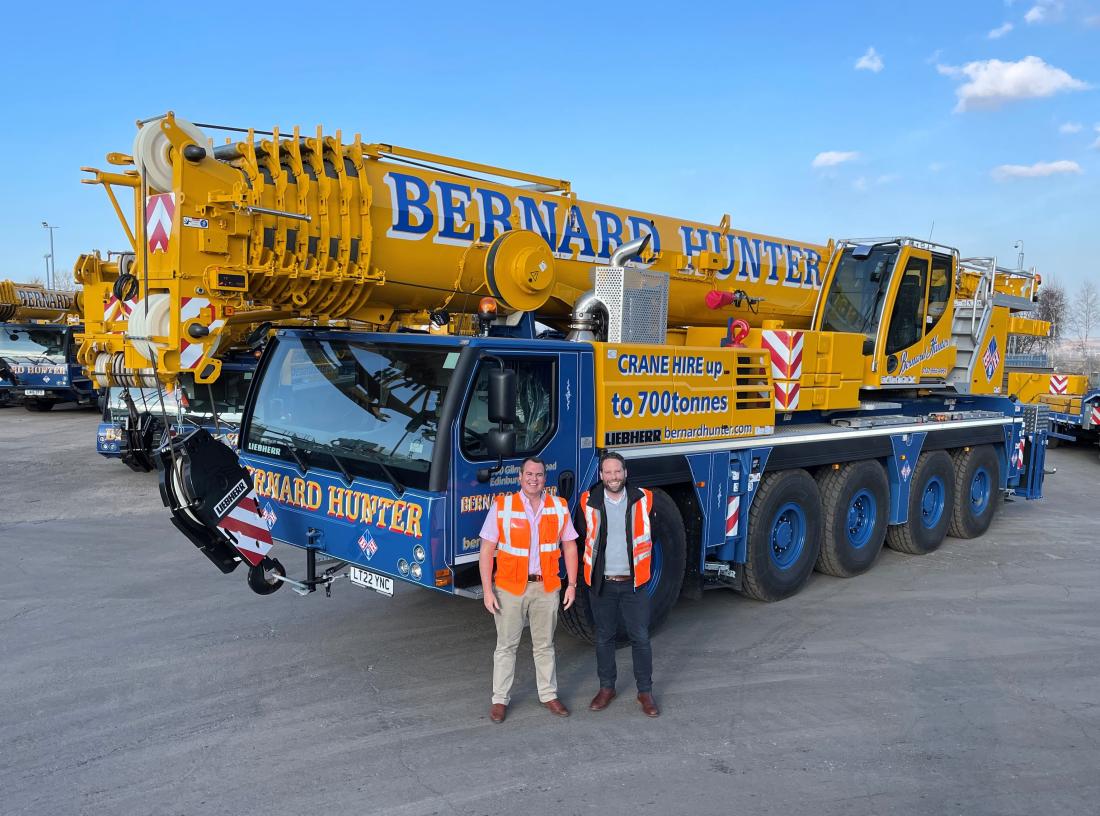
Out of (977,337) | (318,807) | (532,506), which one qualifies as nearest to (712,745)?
(532,506)

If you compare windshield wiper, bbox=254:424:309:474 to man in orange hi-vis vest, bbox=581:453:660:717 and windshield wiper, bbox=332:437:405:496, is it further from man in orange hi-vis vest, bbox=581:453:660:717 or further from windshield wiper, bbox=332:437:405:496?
man in orange hi-vis vest, bbox=581:453:660:717

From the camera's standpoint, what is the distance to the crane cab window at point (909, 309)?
8.71m

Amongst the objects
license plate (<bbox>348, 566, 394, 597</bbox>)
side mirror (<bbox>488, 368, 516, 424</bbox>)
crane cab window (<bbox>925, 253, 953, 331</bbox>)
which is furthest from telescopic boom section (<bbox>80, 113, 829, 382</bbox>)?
crane cab window (<bbox>925, 253, 953, 331</bbox>)

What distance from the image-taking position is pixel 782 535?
23.6 ft

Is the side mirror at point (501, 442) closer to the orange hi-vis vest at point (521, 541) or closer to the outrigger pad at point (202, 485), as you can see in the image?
the orange hi-vis vest at point (521, 541)

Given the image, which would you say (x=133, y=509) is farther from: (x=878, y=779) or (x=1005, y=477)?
(x=1005, y=477)

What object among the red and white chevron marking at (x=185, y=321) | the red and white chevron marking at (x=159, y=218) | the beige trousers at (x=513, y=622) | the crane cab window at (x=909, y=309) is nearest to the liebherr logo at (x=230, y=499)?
the red and white chevron marking at (x=185, y=321)

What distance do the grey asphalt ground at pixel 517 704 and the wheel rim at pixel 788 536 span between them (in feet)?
1.16

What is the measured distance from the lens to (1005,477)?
1040cm

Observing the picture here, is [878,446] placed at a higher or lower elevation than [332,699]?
higher

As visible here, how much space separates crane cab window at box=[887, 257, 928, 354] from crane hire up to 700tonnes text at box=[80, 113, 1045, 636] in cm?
63

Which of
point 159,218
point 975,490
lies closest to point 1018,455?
point 975,490

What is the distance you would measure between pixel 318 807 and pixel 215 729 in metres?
1.05

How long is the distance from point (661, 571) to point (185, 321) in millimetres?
3327
